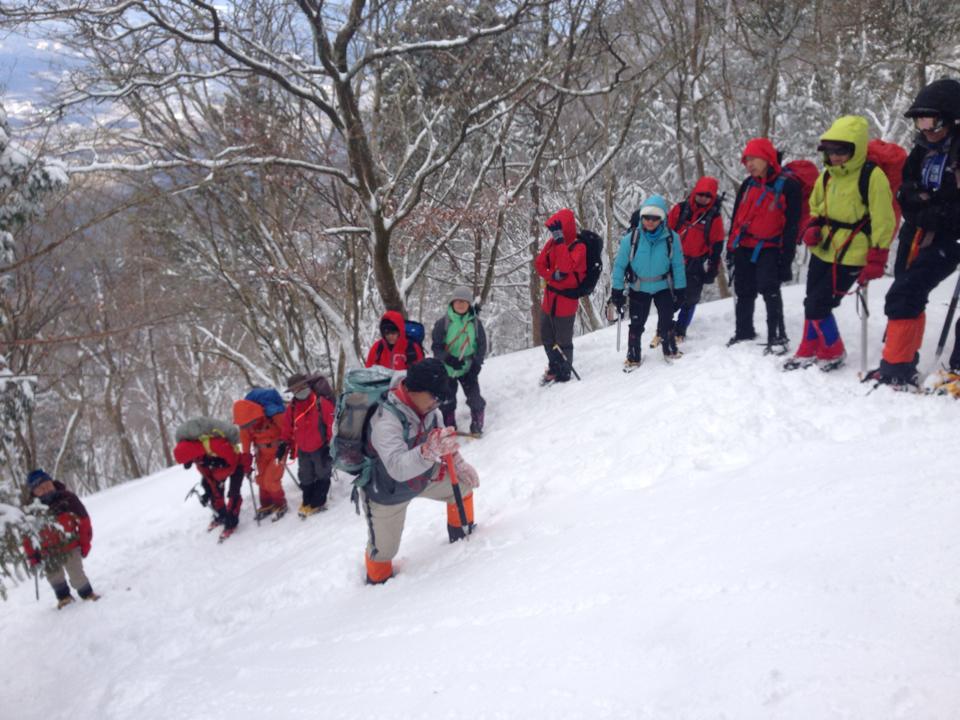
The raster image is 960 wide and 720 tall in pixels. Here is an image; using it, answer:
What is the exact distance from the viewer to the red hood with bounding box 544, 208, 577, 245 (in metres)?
6.51

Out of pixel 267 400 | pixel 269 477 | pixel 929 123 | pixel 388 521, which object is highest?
pixel 929 123

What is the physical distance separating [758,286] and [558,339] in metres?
2.33

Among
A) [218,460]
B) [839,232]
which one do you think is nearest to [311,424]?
[218,460]

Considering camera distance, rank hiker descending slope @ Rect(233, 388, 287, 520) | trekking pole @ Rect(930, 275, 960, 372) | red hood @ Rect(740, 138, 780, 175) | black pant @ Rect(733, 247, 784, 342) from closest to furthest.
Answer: trekking pole @ Rect(930, 275, 960, 372)
red hood @ Rect(740, 138, 780, 175)
black pant @ Rect(733, 247, 784, 342)
hiker descending slope @ Rect(233, 388, 287, 520)

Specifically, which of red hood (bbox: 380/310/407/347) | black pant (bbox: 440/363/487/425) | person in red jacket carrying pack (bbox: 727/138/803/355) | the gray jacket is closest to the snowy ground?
black pant (bbox: 440/363/487/425)

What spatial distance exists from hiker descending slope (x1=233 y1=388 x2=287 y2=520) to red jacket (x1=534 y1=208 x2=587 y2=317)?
3.54 m

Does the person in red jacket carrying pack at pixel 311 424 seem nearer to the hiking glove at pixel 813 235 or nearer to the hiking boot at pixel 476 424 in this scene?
the hiking boot at pixel 476 424

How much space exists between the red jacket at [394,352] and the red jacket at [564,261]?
67.6 inches

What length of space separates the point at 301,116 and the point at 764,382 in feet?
27.5

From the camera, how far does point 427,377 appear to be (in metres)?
3.77

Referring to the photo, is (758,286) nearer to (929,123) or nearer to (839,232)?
(839,232)

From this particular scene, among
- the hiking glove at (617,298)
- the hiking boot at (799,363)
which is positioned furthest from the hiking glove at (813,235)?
the hiking glove at (617,298)

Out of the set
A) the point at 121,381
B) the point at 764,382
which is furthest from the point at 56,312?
the point at 764,382

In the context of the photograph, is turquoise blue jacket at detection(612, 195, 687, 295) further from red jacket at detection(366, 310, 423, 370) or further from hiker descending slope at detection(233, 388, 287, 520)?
hiker descending slope at detection(233, 388, 287, 520)
